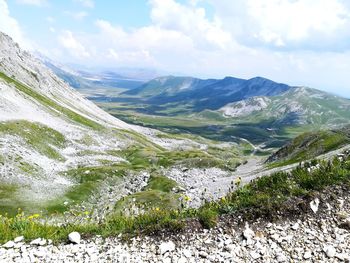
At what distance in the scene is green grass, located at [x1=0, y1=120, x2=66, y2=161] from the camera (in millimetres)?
86312

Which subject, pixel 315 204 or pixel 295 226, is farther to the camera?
pixel 315 204

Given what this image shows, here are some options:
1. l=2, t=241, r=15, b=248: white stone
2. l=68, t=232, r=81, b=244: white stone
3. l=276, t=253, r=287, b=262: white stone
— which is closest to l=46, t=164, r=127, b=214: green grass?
l=2, t=241, r=15, b=248: white stone

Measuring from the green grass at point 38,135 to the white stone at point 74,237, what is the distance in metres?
76.5

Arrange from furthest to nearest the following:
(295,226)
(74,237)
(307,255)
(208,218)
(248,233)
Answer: (208,218)
(295,226)
(248,233)
(74,237)
(307,255)

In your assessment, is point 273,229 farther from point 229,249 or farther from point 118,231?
point 118,231

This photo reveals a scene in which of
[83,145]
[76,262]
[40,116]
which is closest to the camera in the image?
[76,262]

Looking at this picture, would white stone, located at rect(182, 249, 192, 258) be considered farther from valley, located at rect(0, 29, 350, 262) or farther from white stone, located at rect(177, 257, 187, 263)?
valley, located at rect(0, 29, 350, 262)

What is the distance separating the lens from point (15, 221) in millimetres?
14031

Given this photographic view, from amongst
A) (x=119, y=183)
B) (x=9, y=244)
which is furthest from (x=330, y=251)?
(x=119, y=183)

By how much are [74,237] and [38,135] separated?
89.8 metres

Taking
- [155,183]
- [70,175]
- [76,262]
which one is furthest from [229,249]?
[70,175]

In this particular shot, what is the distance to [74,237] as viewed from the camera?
13.2m

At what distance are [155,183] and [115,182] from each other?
8633 mm

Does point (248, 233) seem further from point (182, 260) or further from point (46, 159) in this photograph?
point (46, 159)
